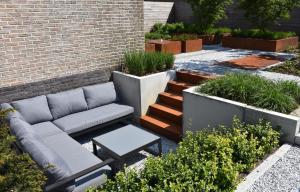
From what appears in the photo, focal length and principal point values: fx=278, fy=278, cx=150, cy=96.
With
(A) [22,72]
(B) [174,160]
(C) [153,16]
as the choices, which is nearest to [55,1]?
(A) [22,72]

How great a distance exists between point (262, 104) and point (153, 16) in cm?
1295

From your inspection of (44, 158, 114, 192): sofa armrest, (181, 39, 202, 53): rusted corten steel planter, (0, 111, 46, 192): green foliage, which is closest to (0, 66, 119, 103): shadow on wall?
(44, 158, 114, 192): sofa armrest

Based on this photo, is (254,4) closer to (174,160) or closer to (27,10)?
(27,10)

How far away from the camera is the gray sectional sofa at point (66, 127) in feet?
12.5

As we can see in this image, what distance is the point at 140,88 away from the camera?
657 centimetres

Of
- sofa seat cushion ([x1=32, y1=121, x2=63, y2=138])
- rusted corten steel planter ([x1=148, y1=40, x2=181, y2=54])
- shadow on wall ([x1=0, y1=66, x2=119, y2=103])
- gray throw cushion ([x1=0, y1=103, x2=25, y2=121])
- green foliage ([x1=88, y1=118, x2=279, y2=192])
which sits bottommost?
sofa seat cushion ([x1=32, y1=121, x2=63, y2=138])

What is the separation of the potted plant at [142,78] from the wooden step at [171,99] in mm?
154

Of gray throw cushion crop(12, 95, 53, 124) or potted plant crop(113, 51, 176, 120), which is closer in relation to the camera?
gray throw cushion crop(12, 95, 53, 124)

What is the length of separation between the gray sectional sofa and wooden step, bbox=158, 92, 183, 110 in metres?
0.89

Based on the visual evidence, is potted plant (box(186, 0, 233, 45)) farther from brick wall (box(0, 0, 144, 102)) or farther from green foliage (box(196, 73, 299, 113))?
green foliage (box(196, 73, 299, 113))

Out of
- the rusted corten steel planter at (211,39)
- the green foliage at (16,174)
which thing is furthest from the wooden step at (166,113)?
the rusted corten steel planter at (211,39)

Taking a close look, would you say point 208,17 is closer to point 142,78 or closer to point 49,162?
point 142,78

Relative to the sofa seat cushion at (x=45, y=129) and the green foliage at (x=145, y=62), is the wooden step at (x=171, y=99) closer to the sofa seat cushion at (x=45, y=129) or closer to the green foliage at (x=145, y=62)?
the green foliage at (x=145, y=62)

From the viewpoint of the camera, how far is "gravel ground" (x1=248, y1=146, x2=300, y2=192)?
344cm
